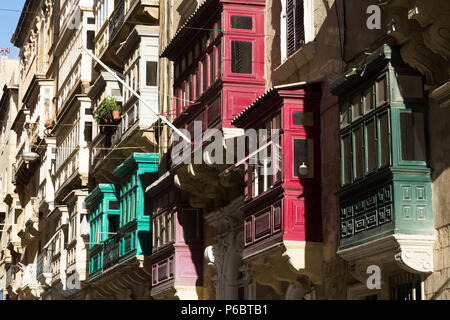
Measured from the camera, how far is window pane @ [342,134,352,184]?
19891 mm

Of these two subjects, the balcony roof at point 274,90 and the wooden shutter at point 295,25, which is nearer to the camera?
the balcony roof at point 274,90

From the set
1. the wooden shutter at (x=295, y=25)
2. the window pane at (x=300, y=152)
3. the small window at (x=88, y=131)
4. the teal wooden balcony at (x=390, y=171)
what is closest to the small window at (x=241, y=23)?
the wooden shutter at (x=295, y=25)

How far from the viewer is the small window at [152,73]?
34719 millimetres

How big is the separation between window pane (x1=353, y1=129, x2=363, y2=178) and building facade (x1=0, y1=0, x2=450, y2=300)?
5 centimetres

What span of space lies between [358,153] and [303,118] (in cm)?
306

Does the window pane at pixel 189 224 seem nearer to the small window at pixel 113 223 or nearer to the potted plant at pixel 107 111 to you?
the potted plant at pixel 107 111

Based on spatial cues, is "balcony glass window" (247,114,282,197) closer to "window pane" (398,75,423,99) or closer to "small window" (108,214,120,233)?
"window pane" (398,75,423,99)

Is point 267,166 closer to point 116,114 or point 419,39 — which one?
point 419,39

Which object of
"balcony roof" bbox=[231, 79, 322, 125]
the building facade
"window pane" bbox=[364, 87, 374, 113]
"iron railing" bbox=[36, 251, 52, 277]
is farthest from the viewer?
"iron railing" bbox=[36, 251, 52, 277]

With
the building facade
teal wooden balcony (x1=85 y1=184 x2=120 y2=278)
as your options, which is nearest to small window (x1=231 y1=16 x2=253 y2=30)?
the building facade

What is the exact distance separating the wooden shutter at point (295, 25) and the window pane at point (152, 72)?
1057 cm
